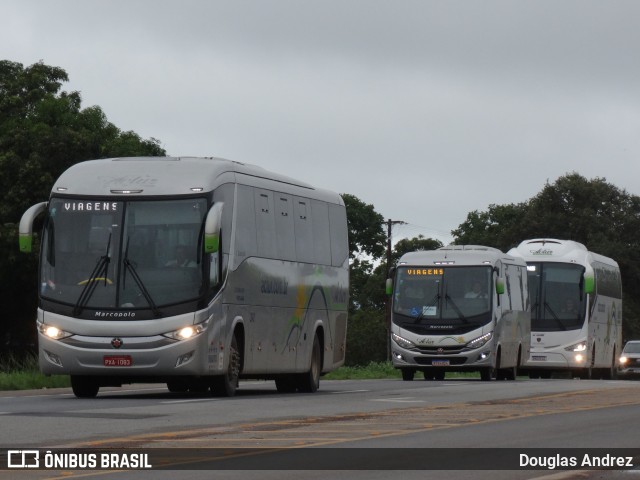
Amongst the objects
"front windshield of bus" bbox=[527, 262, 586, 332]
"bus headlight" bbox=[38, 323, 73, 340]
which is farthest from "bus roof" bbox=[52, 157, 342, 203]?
"front windshield of bus" bbox=[527, 262, 586, 332]

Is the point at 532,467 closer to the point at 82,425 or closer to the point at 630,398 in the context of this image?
the point at 82,425

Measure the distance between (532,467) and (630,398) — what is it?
43.7 feet

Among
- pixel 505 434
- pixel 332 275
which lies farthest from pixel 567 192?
pixel 505 434

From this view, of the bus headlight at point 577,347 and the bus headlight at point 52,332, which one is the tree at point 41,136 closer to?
the bus headlight at point 577,347

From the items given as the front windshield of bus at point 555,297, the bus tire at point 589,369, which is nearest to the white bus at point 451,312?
the front windshield of bus at point 555,297

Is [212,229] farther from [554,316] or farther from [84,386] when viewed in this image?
[554,316]

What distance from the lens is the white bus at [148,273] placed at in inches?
898

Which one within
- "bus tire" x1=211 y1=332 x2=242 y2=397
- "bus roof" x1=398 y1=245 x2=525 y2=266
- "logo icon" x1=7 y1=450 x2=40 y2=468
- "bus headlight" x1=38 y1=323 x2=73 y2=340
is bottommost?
"logo icon" x1=7 y1=450 x2=40 y2=468

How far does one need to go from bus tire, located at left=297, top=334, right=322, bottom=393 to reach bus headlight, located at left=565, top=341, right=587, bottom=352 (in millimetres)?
20865

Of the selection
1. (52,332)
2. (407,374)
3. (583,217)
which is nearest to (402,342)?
(407,374)

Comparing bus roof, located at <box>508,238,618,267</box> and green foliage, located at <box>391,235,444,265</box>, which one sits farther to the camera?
green foliage, located at <box>391,235,444,265</box>

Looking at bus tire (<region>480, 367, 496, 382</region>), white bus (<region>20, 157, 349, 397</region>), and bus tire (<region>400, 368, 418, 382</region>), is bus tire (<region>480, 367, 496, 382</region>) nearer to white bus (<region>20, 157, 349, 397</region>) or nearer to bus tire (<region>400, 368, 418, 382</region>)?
bus tire (<region>400, 368, 418, 382</region>)

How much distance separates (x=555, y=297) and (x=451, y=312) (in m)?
10.2

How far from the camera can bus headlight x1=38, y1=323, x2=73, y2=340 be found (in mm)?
22953
